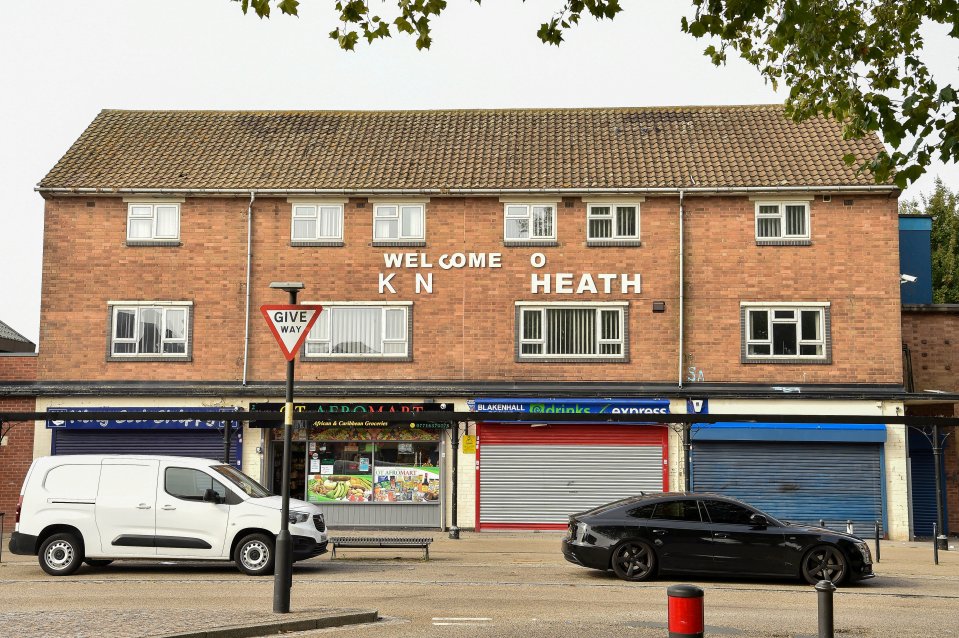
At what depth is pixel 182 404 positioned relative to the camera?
27.3 m

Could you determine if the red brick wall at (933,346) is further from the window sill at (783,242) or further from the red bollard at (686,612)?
the red bollard at (686,612)

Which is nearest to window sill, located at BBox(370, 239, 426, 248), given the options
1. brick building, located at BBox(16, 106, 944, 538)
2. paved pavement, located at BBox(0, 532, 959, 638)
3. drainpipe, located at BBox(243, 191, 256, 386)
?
brick building, located at BBox(16, 106, 944, 538)

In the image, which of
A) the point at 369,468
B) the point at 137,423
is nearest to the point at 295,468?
the point at 369,468

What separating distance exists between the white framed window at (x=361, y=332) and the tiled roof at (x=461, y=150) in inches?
121

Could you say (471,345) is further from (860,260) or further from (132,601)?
(132,601)

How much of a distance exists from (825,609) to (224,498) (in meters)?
10.4

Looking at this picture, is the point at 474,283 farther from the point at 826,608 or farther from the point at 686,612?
the point at 686,612

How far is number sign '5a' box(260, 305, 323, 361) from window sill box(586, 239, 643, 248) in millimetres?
14952

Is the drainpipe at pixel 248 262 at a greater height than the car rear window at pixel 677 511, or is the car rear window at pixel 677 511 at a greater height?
the drainpipe at pixel 248 262

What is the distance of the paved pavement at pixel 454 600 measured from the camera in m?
12.2

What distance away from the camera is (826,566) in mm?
16984

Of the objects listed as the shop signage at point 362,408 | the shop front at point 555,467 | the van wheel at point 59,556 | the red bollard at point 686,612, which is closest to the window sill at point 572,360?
the shop front at point 555,467

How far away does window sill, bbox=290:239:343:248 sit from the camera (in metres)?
28.1

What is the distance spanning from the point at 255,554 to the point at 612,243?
1385 cm
